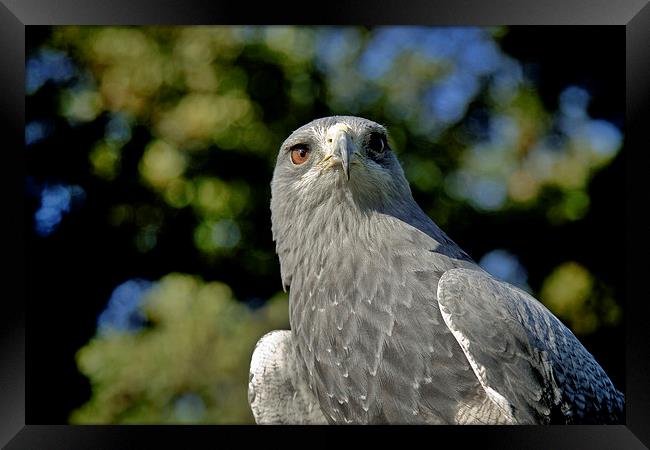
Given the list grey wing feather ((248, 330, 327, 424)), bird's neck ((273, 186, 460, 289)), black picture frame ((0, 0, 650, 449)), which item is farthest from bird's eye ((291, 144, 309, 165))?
grey wing feather ((248, 330, 327, 424))

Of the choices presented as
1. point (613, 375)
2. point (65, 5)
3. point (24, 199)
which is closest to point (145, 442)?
point (24, 199)

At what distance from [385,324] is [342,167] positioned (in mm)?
601

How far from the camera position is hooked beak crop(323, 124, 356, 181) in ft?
8.93

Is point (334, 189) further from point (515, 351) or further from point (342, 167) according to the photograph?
point (515, 351)

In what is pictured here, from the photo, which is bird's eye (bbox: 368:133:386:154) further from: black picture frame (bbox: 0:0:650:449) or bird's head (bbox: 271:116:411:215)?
black picture frame (bbox: 0:0:650:449)

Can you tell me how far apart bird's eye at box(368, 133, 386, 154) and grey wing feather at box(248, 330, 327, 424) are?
2.95 feet

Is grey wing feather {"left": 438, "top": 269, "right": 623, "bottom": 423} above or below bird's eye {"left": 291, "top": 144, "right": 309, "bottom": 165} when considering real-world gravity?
below

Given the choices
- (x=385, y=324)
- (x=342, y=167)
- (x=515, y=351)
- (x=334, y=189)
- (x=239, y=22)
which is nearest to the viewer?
(x=515, y=351)

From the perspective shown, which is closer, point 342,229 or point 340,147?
point 340,147

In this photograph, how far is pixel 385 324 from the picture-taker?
8.74 feet

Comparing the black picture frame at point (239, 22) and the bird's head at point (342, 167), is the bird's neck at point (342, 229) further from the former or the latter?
the black picture frame at point (239, 22)

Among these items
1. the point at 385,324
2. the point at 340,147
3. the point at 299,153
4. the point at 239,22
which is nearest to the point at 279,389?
the point at 385,324

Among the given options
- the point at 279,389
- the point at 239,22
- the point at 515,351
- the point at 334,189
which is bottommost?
the point at 279,389

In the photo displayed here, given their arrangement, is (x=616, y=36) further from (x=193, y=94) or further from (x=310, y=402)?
(x=193, y=94)
